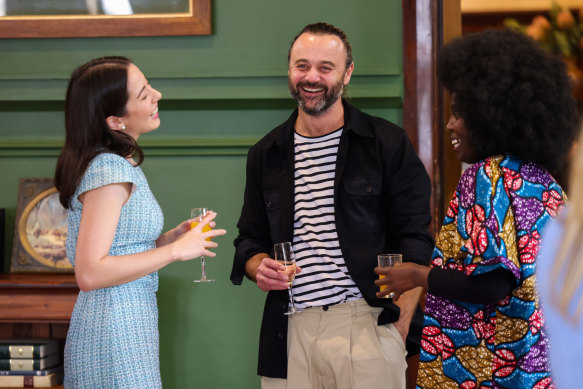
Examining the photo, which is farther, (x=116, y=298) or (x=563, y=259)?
(x=116, y=298)

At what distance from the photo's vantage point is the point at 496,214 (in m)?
1.57

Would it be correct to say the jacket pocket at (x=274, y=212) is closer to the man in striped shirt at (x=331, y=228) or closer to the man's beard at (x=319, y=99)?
the man in striped shirt at (x=331, y=228)

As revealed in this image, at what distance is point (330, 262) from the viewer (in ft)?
7.40

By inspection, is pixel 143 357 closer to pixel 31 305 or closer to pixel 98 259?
pixel 98 259

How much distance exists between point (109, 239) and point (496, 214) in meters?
1.00

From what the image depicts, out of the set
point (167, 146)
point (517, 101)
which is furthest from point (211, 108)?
point (517, 101)

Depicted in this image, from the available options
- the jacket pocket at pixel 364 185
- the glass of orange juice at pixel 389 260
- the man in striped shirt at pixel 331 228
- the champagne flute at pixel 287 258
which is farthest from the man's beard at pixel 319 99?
the glass of orange juice at pixel 389 260

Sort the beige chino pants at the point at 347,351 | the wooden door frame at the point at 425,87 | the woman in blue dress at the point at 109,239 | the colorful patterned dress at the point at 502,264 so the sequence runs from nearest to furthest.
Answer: the colorful patterned dress at the point at 502,264 < the woman in blue dress at the point at 109,239 < the beige chino pants at the point at 347,351 < the wooden door frame at the point at 425,87

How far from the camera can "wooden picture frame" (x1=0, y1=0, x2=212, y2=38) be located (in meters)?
3.16

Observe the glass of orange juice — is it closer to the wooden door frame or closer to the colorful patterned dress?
the colorful patterned dress

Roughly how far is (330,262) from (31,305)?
1342 mm

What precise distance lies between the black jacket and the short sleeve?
59 centimetres

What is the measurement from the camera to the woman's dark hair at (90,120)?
6.52 feet

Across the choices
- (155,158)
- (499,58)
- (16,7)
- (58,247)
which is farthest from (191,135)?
(499,58)
